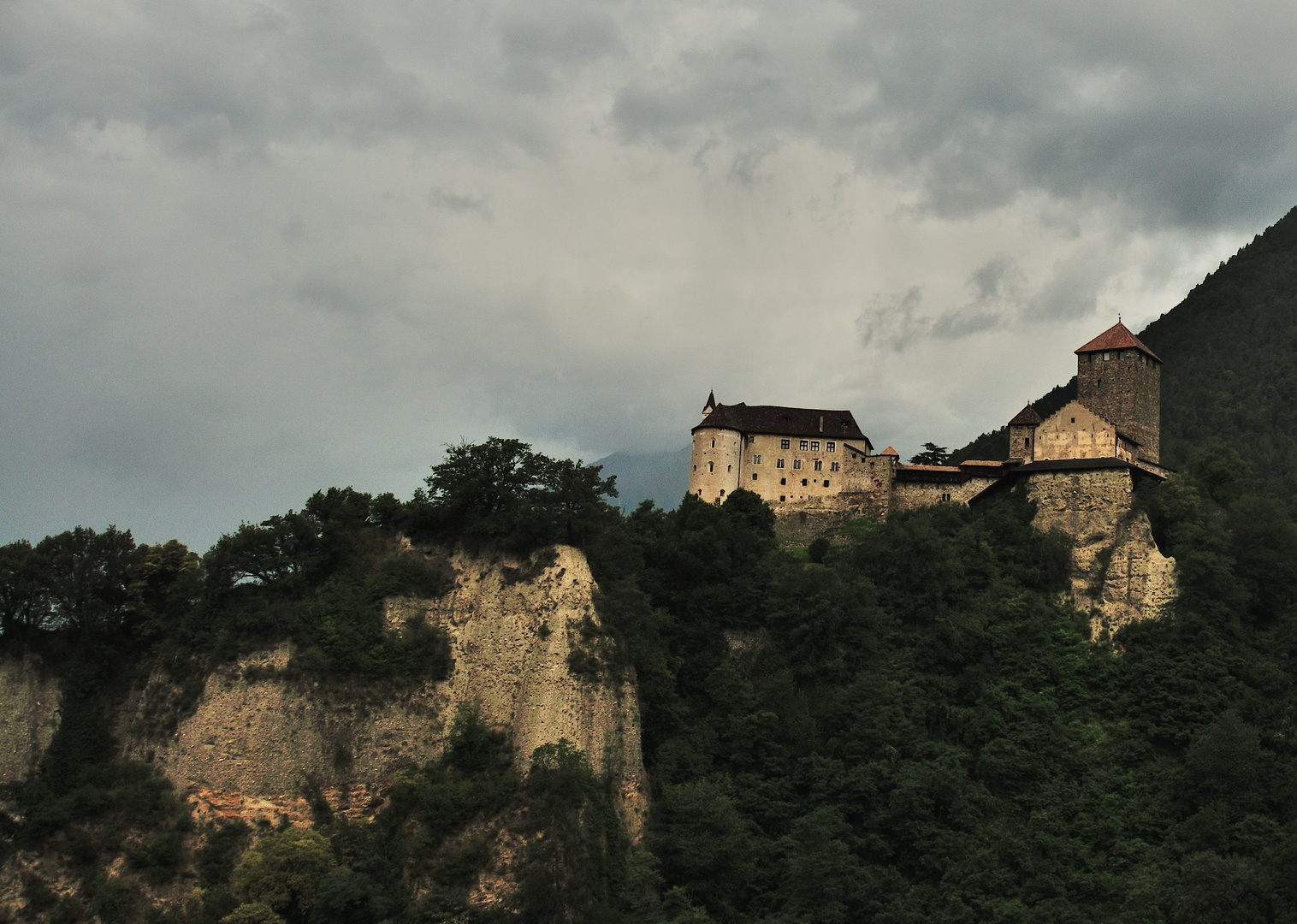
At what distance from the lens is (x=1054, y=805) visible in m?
48.8

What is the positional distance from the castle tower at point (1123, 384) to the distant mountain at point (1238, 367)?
18.8 metres

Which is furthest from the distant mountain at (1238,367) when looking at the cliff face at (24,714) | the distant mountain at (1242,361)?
the cliff face at (24,714)

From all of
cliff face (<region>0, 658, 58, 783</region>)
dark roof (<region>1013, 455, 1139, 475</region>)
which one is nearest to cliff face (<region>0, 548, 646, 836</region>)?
cliff face (<region>0, 658, 58, 783</region>)

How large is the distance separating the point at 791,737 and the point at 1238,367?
7301 cm

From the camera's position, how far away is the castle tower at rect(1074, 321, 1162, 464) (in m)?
68.2

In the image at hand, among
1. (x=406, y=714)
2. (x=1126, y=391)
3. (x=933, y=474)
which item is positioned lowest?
(x=406, y=714)

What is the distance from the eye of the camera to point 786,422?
7438 cm

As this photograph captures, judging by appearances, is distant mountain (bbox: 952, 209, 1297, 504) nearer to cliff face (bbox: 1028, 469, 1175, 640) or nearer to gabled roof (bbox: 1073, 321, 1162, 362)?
gabled roof (bbox: 1073, 321, 1162, 362)

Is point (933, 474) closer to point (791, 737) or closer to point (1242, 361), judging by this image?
point (791, 737)

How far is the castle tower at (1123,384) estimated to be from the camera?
224ft

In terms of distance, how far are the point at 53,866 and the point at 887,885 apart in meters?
30.7

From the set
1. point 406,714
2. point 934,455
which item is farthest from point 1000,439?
point 406,714

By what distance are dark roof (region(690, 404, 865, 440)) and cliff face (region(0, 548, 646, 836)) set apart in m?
26.5

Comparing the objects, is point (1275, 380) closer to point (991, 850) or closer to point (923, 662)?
point (923, 662)
